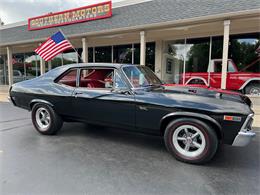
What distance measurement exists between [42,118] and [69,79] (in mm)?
1131

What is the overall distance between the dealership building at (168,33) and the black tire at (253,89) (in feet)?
3.95

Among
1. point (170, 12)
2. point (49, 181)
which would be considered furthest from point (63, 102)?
point (170, 12)

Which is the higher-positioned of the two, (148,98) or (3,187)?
(148,98)

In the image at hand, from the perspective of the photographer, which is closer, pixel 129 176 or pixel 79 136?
pixel 129 176

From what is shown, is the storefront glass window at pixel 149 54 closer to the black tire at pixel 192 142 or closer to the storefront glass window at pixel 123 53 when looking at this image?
the storefront glass window at pixel 123 53

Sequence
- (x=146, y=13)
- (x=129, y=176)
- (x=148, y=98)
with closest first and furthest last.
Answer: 1. (x=129, y=176)
2. (x=148, y=98)
3. (x=146, y=13)

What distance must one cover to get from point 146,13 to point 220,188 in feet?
28.2

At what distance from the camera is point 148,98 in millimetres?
3232

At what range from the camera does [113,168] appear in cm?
286

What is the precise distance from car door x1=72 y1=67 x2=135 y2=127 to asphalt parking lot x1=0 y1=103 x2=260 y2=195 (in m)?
0.55

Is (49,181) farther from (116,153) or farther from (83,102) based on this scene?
(83,102)

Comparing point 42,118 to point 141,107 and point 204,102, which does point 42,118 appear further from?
point 204,102

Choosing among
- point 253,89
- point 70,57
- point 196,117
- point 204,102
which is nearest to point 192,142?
point 196,117

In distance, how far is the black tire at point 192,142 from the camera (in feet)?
9.27
